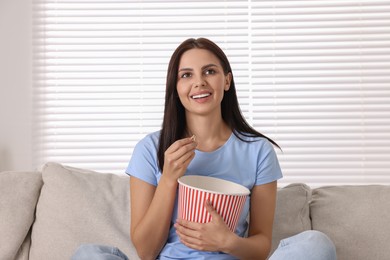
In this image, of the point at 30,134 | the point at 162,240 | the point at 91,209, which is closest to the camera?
the point at 162,240

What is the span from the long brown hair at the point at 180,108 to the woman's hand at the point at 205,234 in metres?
0.29

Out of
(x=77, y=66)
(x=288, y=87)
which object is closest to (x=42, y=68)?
(x=77, y=66)

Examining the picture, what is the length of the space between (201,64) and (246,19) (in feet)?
4.26

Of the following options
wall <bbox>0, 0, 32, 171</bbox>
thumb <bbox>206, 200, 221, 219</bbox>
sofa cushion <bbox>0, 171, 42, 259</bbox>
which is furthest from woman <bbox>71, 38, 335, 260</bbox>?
wall <bbox>0, 0, 32, 171</bbox>

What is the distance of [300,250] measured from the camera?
5.14ft

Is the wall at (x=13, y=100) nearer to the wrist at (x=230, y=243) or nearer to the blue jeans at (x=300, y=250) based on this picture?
the blue jeans at (x=300, y=250)

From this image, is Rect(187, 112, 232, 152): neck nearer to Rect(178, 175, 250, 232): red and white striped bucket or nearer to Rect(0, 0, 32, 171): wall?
Rect(178, 175, 250, 232): red and white striped bucket

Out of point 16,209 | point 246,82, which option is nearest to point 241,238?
point 16,209

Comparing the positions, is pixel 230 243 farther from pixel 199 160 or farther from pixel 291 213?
pixel 291 213

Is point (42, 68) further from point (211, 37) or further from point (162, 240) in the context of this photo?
point (162, 240)

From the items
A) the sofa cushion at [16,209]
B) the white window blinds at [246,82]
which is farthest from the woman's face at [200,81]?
the white window blinds at [246,82]

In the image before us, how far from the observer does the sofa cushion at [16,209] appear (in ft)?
7.11

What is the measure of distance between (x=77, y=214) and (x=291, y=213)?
2.62 ft

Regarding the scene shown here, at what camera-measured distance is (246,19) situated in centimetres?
313
